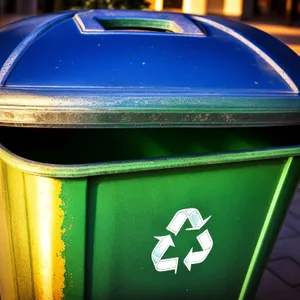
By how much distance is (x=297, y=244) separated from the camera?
3.72 m

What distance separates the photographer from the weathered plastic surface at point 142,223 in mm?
1869

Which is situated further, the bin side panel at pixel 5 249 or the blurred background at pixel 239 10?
the blurred background at pixel 239 10

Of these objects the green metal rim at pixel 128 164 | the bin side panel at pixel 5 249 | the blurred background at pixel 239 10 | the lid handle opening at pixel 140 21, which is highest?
the lid handle opening at pixel 140 21

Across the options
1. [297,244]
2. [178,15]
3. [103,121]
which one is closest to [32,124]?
[103,121]

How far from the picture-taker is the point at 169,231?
205 centimetres

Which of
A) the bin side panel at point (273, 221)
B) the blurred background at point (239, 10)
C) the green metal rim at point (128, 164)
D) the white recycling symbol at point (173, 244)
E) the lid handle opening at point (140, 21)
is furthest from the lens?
the blurred background at point (239, 10)

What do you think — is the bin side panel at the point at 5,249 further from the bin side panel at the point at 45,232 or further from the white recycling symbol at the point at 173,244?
the white recycling symbol at the point at 173,244

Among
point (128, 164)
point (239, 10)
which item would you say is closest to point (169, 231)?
point (128, 164)

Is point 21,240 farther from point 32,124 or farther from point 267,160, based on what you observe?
point 267,160

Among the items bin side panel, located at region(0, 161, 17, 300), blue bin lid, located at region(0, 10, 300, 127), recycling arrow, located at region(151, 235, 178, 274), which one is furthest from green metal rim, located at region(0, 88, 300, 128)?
recycling arrow, located at region(151, 235, 178, 274)

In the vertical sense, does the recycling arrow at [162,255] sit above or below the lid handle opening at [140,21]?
below

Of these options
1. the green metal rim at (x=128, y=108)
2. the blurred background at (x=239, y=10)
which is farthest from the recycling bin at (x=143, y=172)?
the blurred background at (x=239, y=10)

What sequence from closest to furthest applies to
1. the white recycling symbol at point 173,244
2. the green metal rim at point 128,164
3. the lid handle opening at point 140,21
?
1. the green metal rim at point 128,164
2. the white recycling symbol at point 173,244
3. the lid handle opening at point 140,21

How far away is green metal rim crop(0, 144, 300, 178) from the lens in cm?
179
